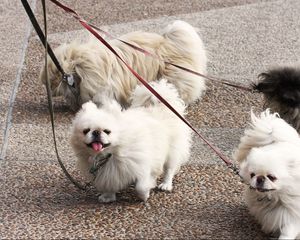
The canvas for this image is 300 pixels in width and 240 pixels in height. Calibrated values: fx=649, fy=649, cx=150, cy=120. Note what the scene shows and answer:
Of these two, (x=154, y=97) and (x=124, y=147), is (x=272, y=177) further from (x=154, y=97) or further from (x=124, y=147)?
(x=154, y=97)

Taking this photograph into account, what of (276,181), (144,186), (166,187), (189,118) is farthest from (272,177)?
(189,118)

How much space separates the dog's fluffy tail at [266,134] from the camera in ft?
15.7

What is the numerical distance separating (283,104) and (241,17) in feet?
14.6

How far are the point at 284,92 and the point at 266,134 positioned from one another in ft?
4.24

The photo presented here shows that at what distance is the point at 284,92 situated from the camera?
238 inches

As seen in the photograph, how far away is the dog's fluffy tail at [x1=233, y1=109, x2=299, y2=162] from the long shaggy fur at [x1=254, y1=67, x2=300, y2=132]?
3.13 ft

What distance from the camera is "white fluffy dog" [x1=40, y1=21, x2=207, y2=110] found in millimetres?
7117

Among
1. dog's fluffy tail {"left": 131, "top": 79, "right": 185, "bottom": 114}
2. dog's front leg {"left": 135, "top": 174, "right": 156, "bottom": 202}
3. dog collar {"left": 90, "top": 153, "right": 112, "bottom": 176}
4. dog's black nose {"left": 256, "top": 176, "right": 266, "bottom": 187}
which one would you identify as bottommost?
dog's front leg {"left": 135, "top": 174, "right": 156, "bottom": 202}

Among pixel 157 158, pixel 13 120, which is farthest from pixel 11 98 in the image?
pixel 157 158

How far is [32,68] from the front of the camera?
8.34 metres

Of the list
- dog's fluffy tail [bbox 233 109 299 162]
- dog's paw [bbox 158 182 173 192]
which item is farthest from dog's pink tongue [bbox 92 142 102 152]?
dog's fluffy tail [bbox 233 109 299 162]

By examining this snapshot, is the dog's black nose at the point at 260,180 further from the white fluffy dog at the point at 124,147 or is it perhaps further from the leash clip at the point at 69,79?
the leash clip at the point at 69,79

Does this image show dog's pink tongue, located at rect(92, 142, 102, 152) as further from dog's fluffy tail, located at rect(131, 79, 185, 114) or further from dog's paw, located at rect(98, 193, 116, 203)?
dog's fluffy tail, located at rect(131, 79, 185, 114)

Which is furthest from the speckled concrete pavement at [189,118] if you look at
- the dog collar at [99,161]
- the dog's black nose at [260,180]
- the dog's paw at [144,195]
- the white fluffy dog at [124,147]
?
the dog's black nose at [260,180]
